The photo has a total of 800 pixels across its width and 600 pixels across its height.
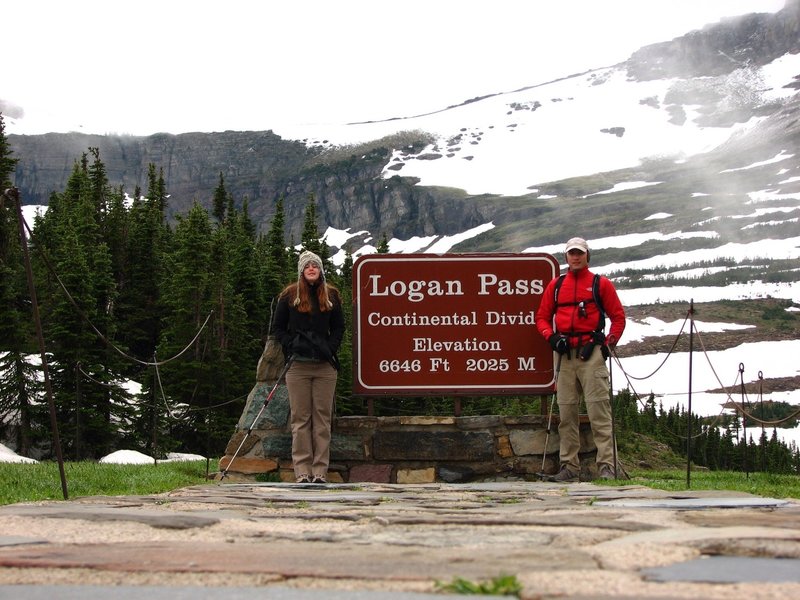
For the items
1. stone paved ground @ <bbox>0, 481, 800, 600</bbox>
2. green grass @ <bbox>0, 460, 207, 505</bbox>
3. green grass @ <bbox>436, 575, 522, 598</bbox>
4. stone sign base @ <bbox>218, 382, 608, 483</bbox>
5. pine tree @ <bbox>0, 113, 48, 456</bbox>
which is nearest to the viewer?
green grass @ <bbox>436, 575, 522, 598</bbox>

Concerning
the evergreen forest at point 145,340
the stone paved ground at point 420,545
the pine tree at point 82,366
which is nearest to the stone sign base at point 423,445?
the stone paved ground at point 420,545

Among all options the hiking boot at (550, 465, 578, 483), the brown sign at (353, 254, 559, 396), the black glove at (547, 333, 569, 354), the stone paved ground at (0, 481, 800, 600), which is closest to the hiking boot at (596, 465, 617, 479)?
the hiking boot at (550, 465, 578, 483)

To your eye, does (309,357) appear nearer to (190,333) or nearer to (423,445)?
(423,445)

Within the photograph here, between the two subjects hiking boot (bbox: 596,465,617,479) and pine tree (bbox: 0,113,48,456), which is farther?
pine tree (bbox: 0,113,48,456)

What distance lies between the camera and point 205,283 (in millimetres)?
40000

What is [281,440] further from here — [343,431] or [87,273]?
[87,273]

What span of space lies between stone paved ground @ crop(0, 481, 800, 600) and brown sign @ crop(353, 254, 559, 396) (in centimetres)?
470

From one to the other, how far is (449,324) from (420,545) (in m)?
7.13

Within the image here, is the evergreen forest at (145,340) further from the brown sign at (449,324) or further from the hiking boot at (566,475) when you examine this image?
the hiking boot at (566,475)

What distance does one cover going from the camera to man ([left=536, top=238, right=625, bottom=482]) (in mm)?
9164

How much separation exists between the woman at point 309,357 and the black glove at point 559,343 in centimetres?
207

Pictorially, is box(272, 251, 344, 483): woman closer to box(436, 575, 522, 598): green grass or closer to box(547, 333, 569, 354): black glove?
box(547, 333, 569, 354): black glove

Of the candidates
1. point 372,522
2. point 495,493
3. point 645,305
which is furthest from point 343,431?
point 645,305

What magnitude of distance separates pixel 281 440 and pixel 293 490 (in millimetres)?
2408
